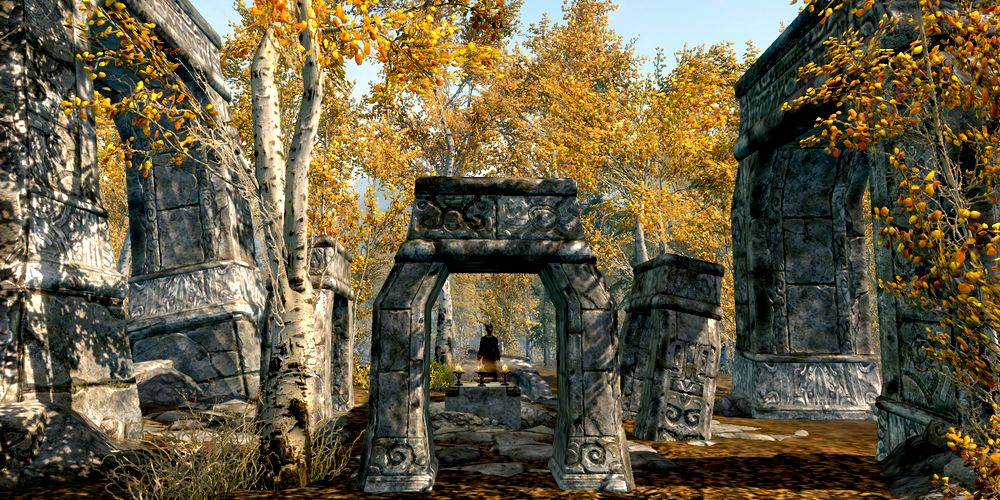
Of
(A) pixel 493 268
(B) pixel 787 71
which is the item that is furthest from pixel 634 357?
(B) pixel 787 71

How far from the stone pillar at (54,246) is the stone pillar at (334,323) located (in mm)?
2445

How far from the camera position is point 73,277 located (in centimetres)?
653

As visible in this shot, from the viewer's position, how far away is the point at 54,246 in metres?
6.46

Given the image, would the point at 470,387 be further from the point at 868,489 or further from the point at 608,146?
the point at 608,146

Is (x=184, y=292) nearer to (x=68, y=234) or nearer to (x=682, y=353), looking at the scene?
(x=68, y=234)

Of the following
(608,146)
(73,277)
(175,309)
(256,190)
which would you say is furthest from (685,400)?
(608,146)

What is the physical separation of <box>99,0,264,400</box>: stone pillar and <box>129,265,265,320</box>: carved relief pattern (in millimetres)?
18

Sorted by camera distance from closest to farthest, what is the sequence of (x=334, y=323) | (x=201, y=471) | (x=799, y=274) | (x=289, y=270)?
(x=201, y=471)
(x=289, y=270)
(x=334, y=323)
(x=799, y=274)

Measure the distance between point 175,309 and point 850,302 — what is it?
1162 cm

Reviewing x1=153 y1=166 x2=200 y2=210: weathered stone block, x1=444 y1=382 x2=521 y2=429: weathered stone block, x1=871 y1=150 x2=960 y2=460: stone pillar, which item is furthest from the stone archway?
x1=153 y1=166 x2=200 y2=210: weathered stone block

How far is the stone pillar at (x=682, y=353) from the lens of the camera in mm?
8055

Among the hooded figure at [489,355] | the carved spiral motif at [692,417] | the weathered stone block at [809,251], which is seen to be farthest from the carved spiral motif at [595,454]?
the weathered stone block at [809,251]

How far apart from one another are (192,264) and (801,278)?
421 inches

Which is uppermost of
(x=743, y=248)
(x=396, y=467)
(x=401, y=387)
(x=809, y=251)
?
(x=743, y=248)
